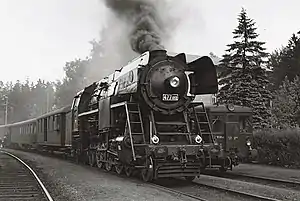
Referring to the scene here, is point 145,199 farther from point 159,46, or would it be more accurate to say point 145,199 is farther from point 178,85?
point 159,46

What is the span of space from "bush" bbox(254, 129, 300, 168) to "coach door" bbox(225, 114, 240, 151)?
8.38ft

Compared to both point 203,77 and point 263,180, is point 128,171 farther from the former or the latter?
point 263,180

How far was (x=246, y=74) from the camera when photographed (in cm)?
2995

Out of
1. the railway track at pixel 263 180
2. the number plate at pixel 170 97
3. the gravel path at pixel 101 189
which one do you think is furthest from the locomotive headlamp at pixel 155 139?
the railway track at pixel 263 180

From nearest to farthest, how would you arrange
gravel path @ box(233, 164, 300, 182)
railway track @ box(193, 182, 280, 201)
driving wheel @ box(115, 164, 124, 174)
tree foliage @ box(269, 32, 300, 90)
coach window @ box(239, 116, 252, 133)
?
railway track @ box(193, 182, 280, 201) → driving wheel @ box(115, 164, 124, 174) → gravel path @ box(233, 164, 300, 182) → coach window @ box(239, 116, 252, 133) → tree foliage @ box(269, 32, 300, 90)

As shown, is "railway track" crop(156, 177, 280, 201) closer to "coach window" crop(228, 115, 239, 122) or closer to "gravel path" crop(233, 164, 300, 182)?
"gravel path" crop(233, 164, 300, 182)

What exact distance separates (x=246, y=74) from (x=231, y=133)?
13.9 metres

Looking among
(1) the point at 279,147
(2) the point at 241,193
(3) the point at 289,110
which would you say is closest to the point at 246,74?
(3) the point at 289,110

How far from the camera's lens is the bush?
18078mm

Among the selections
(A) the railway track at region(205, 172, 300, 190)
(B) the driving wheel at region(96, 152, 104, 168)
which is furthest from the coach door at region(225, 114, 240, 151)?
(B) the driving wheel at region(96, 152, 104, 168)

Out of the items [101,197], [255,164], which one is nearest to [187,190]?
[101,197]

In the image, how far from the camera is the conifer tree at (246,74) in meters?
28.9

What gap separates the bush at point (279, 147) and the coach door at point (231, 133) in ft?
8.38

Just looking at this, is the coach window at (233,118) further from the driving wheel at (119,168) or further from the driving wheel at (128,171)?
the driving wheel at (128,171)
